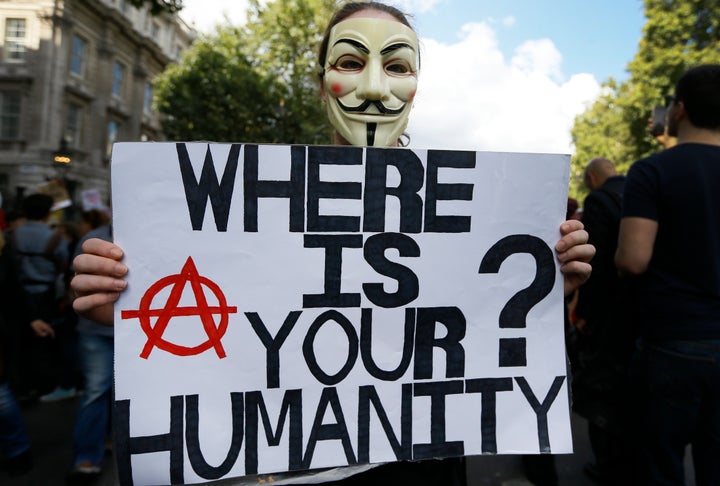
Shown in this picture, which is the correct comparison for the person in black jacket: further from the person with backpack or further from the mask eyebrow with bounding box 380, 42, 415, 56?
the person with backpack

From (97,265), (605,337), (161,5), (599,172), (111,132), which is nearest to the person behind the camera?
(97,265)

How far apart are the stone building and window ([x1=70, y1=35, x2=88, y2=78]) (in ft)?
0.15

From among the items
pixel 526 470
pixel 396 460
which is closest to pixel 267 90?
pixel 526 470

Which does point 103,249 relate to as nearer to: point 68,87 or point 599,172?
point 599,172

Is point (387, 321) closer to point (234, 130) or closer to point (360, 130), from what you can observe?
point (360, 130)

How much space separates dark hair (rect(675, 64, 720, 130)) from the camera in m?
1.96

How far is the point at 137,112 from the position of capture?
2847 centimetres

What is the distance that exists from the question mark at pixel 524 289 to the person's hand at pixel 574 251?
0.10 feet

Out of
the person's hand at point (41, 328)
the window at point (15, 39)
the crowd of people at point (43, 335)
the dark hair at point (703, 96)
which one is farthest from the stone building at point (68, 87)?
the dark hair at point (703, 96)

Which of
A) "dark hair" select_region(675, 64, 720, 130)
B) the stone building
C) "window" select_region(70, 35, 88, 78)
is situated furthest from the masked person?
"window" select_region(70, 35, 88, 78)

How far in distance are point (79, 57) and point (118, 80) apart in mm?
3596

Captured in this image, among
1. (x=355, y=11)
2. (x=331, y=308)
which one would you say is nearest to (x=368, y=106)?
(x=355, y=11)

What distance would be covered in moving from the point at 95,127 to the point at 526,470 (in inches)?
1043

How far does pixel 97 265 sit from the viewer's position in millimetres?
1192
